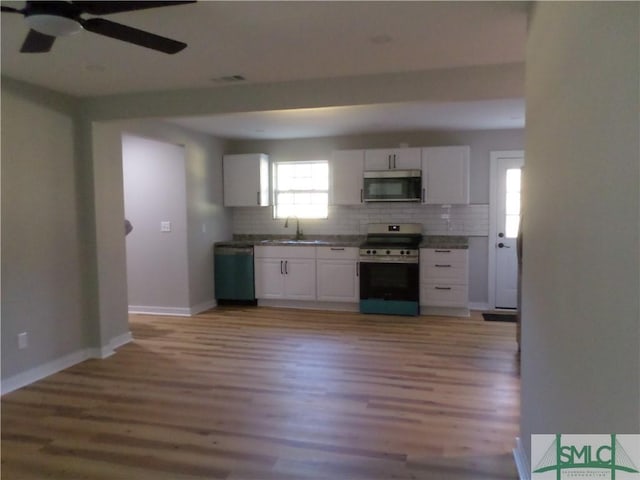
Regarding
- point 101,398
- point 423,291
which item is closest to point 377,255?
point 423,291

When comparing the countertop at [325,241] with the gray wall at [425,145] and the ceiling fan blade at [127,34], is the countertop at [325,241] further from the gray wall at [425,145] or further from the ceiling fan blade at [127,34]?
the ceiling fan blade at [127,34]

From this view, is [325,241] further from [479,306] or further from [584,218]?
[584,218]

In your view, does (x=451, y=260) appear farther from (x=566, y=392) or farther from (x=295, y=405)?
(x=566, y=392)

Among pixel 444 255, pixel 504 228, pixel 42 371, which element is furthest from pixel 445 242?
pixel 42 371

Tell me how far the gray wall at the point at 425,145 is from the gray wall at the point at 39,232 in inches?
117

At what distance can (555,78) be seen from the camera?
1.66 metres

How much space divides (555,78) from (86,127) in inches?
151

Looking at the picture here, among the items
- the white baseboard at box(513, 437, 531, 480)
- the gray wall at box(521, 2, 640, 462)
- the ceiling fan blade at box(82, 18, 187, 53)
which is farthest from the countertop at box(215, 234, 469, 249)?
the ceiling fan blade at box(82, 18, 187, 53)

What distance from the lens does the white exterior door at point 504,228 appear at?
582 centimetres

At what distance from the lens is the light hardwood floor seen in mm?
2340

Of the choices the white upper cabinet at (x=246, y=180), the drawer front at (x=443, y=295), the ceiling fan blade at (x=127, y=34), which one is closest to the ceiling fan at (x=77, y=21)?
the ceiling fan blade at (x=127, y=34)

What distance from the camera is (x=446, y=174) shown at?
5.69 m

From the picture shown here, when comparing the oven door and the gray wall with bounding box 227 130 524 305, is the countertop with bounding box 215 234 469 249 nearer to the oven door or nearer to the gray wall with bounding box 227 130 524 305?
the gray wall with bounding box 227 130 524 305

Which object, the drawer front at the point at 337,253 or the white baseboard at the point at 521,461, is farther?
the drawer front at the point at 337,253
